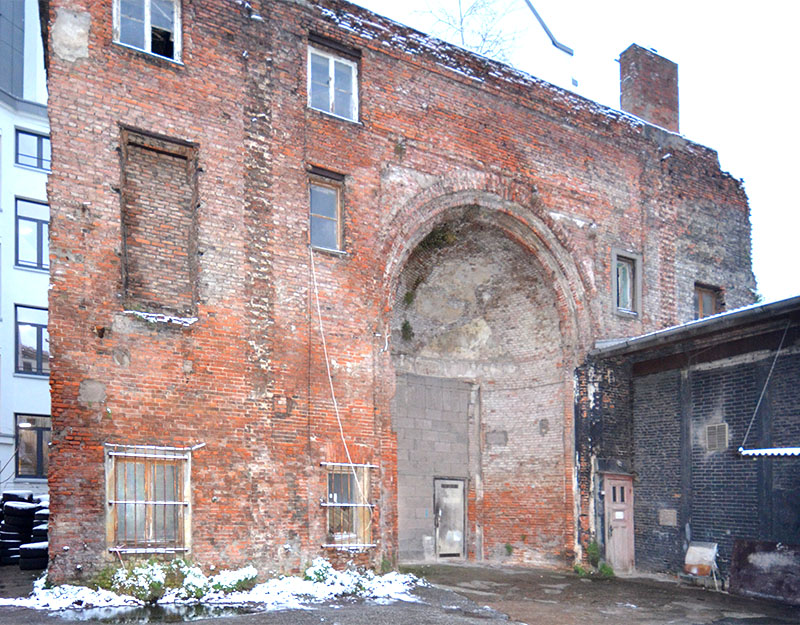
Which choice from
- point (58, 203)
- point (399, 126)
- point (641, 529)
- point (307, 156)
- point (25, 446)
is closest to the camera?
point (58, 203)

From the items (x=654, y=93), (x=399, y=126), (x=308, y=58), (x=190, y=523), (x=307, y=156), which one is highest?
(x=654, y=93)

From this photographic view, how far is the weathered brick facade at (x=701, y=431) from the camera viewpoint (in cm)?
1255

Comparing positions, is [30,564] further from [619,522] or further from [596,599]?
[619,522]

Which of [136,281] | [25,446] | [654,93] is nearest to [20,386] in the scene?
[25,446]

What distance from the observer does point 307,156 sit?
1248 centimetres

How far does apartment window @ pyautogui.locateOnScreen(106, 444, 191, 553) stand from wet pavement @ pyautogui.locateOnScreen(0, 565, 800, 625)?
1188 mm

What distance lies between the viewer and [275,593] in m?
10.6

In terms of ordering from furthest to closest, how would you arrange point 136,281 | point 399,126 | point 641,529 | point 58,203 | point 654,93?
1. point 654,93
2. point 641,529
3. point 399,126
4. point 136,281
5. point 58,203

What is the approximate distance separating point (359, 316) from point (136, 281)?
142 inches

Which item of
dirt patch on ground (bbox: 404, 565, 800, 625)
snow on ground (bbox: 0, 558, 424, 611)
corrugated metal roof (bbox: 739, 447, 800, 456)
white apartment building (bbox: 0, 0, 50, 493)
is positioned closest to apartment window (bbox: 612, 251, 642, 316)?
corrugated metal roof (bbox: 739, 447, 800, 456)

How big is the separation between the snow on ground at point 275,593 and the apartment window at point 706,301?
31.0 feet

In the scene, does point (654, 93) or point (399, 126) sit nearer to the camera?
point (399, 126)

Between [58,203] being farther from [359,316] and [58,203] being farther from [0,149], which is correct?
[0,149]

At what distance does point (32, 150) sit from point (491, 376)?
16.4 meters
